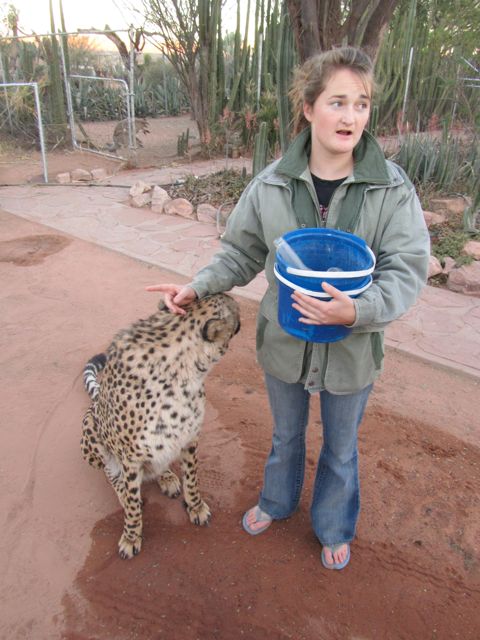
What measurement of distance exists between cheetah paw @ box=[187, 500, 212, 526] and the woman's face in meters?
1.81

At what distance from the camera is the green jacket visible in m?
1.76

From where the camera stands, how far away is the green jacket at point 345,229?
5.78ft

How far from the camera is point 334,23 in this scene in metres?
6.11

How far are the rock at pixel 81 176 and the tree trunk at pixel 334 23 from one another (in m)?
5.31

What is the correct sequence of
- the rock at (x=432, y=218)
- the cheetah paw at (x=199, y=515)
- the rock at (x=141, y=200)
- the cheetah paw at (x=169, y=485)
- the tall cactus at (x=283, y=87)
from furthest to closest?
the rock at (x=141, y=200)
the tall cactus at (x=283, y=87)
the rock at (x=432, y=218)
the cheetah paw at (x=169, y=485)
the cheetah paw at (x=199, y=515)

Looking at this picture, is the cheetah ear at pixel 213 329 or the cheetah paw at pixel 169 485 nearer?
the cheetah ear at pixel 213 329

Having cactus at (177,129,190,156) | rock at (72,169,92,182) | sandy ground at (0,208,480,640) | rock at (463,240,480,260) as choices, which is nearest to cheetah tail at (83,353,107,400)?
sandy ground at (0,208,480,640)

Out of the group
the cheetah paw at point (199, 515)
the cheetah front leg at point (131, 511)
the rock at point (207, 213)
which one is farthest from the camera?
the rock at point (207, 213)

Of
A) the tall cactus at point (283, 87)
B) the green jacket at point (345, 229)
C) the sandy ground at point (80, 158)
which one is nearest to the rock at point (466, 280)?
the tall cactus at point (283, 87)

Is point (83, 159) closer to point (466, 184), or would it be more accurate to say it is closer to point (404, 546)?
point (466, 184)

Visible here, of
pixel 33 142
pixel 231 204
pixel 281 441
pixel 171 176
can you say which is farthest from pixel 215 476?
pixel 33 142

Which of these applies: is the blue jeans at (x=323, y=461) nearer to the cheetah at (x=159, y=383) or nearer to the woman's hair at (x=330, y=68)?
the cheetah at (x=159, y=383)

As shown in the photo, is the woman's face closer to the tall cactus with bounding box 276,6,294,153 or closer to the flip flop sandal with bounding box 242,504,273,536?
the flip flop sandal with bounding box 242,504,273,536

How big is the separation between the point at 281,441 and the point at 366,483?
0.83 m
